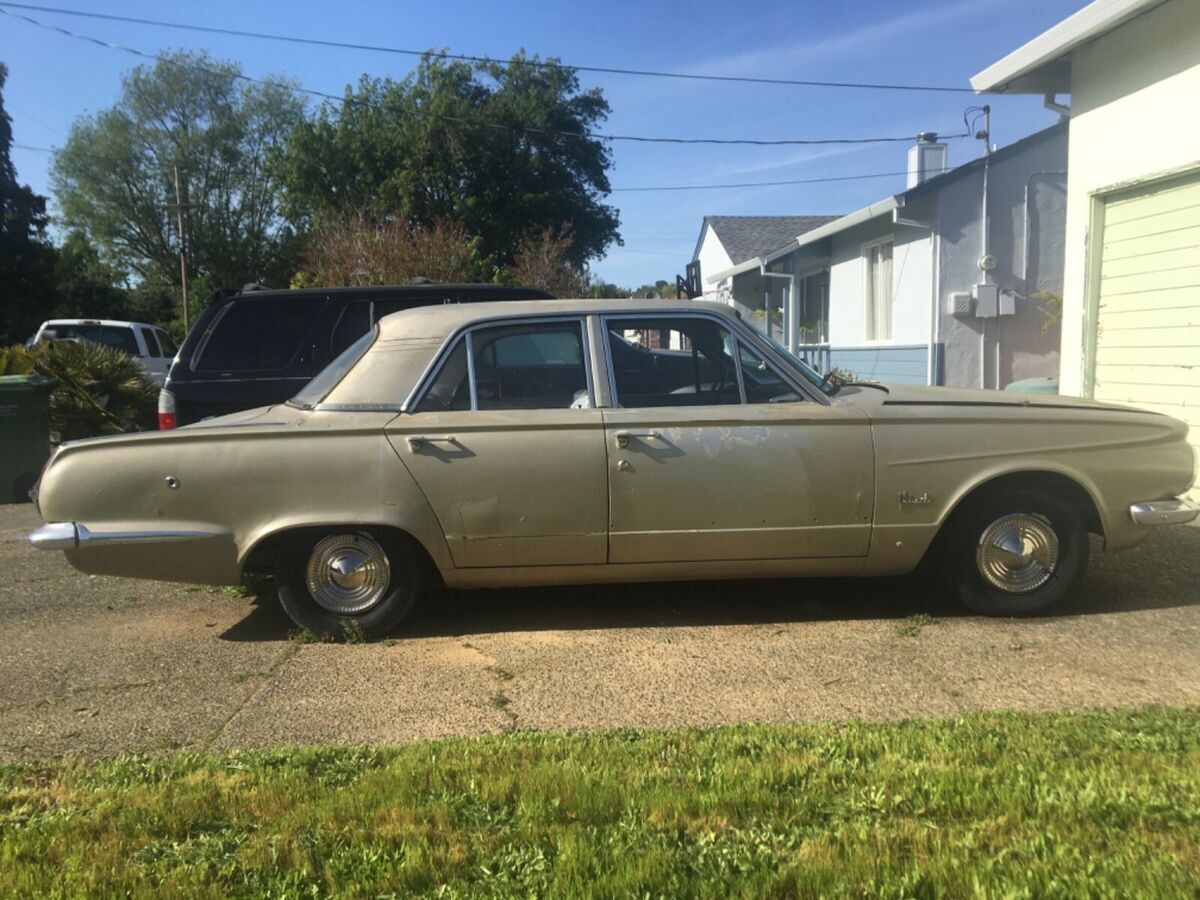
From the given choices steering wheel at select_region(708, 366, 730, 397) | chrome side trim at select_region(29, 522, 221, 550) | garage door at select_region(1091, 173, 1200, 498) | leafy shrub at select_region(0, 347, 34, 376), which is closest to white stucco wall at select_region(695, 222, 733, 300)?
garage door at select_region(1091, 173, 1200, 498)

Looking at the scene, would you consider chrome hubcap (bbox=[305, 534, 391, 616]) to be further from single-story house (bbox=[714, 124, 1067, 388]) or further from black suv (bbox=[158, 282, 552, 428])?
single-story house (bbox=[714, 124, 1067, 388])

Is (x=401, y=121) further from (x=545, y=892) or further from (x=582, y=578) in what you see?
(x=545, y=892)

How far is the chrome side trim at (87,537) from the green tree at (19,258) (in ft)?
113

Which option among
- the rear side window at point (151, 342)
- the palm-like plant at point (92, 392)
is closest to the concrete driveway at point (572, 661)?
the palm-like plant at point (92, 392)

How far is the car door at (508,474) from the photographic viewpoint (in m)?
4.74

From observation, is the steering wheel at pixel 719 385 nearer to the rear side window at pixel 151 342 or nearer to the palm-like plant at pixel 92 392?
the palm-like plant at pixel 92 392

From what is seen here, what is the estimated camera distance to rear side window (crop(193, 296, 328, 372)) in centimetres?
702

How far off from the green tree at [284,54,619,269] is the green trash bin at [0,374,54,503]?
25786 mm

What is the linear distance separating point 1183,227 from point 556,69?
34.0 m

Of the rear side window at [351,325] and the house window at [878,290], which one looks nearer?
the rear side window at [351,325]

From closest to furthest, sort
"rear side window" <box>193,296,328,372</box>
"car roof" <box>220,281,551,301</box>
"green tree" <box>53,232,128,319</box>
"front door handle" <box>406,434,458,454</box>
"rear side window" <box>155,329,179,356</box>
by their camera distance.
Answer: "front door handle" <box>406,434,458,454</box> < "rear side window" <box>193,296,328,372</box> < "car roof" <box>220,281,551,301</box> < "rear side window" <box>155,329,179,356</box> < "green tree" <box>53,232,128,319</box>

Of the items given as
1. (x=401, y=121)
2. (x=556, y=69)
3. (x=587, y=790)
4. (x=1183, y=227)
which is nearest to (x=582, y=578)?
(x=587, y=790)

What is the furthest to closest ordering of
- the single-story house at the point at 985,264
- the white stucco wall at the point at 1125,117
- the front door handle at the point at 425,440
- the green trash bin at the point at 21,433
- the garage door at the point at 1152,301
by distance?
the single-story house at the point at 985,264, the green trash bin at the point at 21,433, the garage door at the point at 1152,301, the white stucco wall at the point at 1125,117, the front door handle at the point at 425,440

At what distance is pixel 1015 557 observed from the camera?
4.99m
